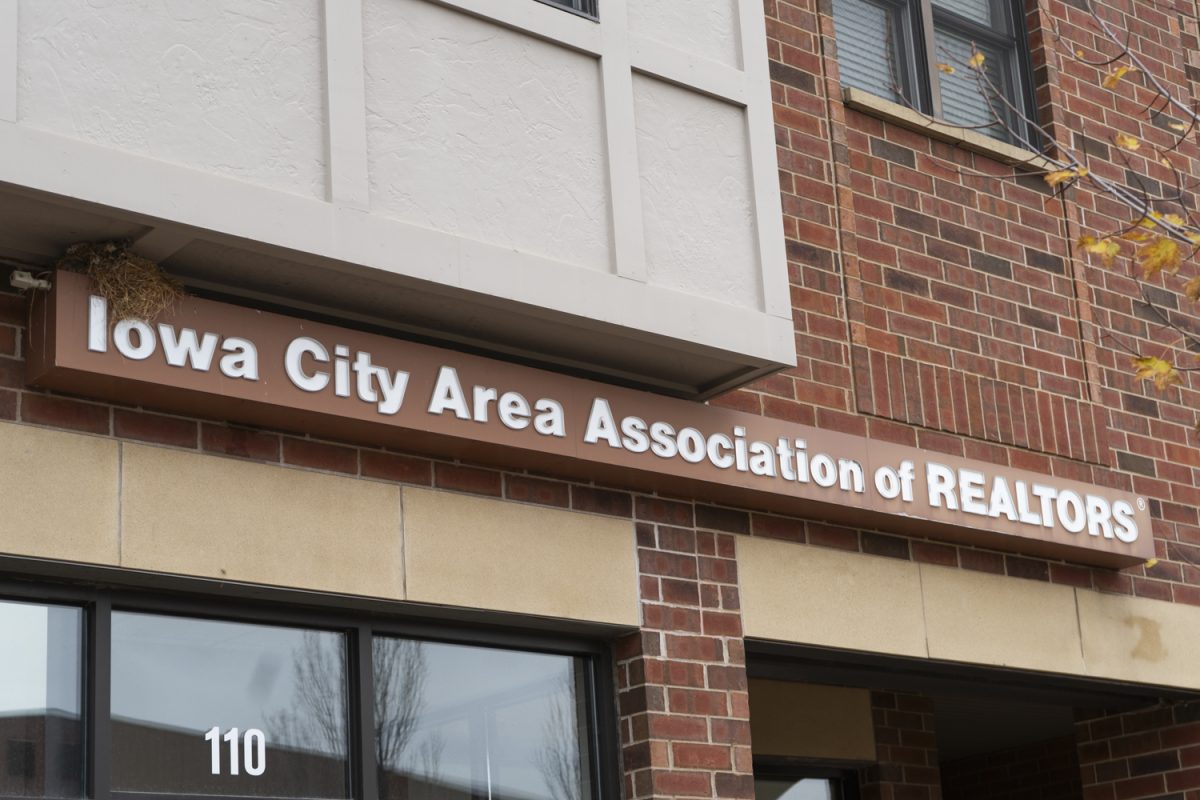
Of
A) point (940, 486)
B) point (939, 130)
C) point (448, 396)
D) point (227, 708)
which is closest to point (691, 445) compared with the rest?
point (448, 396)

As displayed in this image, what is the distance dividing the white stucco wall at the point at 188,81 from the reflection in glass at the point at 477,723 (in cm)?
191

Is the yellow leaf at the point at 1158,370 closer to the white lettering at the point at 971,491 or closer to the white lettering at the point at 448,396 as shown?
the white lettering at the point at 971,491

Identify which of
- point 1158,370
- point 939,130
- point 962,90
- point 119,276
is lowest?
point 1158,370

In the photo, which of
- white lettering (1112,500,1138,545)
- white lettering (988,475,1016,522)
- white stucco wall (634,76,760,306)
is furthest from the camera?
white lettering (1112,500,1138,545)

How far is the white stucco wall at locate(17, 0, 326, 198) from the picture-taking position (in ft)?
19.2

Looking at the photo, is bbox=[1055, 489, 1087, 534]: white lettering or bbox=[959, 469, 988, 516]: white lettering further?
bbox=[1055, 489, 1087, 534]: white lettering

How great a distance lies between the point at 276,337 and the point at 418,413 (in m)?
0.63

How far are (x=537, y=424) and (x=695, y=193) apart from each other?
1274mm

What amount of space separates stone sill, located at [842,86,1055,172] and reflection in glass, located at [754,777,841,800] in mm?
3628

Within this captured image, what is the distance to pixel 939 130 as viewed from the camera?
9570 millimetres

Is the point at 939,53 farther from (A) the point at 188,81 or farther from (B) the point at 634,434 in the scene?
(A) the point at 188,81

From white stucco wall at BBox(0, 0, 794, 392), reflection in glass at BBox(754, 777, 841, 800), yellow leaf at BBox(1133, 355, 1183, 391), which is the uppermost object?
white stucco wall at BBox(0, 0, 794, 392)

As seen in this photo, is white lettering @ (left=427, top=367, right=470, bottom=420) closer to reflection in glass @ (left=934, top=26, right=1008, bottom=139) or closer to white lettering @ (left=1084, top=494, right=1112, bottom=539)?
white lettering @ (left=1084, top=494, right=1112, bottom=539)

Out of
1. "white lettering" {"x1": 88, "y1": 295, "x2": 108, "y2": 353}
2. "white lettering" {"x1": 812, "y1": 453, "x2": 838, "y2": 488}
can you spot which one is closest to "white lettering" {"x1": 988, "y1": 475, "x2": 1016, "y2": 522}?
"white lettering" {"x1": 812, "y1": 453, "x2": 838, "y2": 488}
